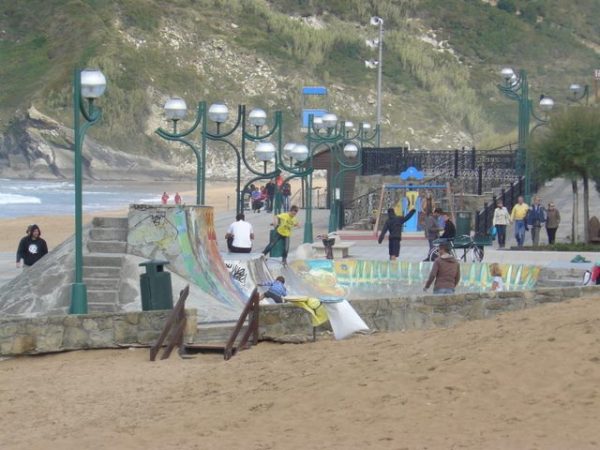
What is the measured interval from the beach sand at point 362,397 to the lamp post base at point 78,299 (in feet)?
7.51

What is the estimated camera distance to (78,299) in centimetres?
1603

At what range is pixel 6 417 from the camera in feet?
39.5

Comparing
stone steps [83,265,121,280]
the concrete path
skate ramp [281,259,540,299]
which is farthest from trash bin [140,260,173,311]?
the concrete path

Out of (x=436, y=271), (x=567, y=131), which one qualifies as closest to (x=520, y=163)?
(x=567, y=131)

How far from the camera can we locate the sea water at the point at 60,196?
64.9 m

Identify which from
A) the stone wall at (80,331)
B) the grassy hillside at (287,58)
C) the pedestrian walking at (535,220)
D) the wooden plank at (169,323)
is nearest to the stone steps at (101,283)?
the stone wall at (80,331)

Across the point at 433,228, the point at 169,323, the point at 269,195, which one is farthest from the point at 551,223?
the point at 269,195

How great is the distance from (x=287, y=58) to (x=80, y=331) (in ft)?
341

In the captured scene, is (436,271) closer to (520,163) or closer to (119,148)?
(520,163)

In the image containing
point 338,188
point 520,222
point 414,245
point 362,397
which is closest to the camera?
point 362,397

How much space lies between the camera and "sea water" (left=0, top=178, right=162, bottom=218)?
64875 millimetres

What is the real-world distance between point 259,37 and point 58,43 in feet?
56.3

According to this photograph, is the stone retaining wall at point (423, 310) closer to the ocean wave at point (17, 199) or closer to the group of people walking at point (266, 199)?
the group of people walking at point (266, 199)

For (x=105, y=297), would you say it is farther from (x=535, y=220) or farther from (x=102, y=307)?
(x=535, y=220)
